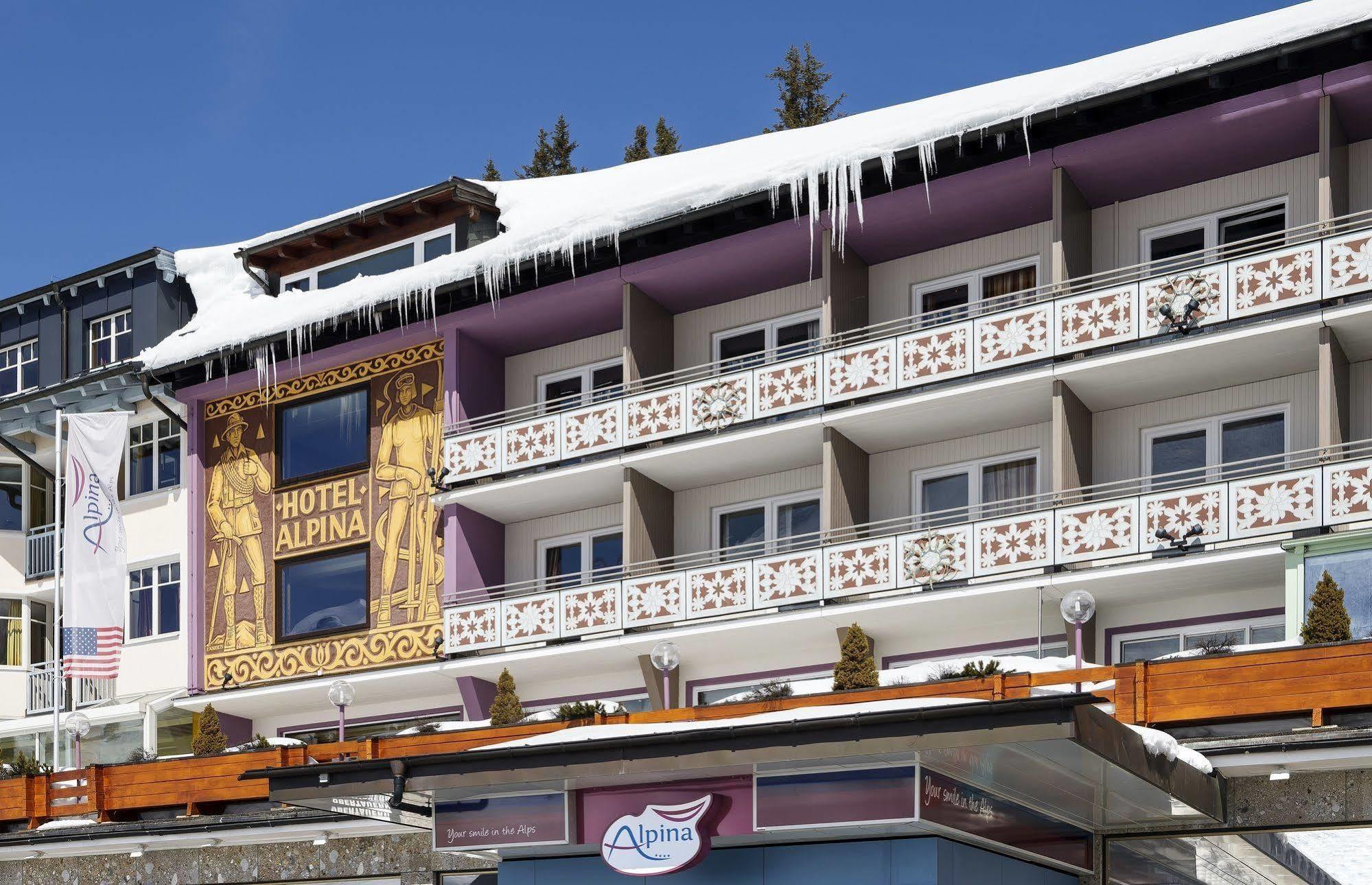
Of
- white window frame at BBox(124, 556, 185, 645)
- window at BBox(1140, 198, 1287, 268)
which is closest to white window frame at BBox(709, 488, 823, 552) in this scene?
window at BBox(1140, 198, 1287, 268)

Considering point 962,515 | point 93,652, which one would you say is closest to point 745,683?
point 962,515

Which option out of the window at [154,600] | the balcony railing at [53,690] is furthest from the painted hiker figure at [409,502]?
the balcony railing at [53,690]

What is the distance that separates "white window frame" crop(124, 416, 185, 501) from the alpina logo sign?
2246 centimetres

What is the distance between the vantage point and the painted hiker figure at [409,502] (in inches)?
1319

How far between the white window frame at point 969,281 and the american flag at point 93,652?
15183 mm

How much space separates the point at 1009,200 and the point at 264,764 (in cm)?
1357

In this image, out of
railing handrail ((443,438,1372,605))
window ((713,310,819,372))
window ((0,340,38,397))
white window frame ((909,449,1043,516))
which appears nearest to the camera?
railing handrail ((443,438,1372,605))

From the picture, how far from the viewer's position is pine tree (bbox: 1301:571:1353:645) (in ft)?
67.8

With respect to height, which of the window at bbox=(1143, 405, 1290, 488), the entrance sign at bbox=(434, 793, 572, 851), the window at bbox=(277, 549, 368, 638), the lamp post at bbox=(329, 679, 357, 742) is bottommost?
the entrance sign at bbox=(434, 793, 572, 851)

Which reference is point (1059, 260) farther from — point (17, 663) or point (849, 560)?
point (17, 663)

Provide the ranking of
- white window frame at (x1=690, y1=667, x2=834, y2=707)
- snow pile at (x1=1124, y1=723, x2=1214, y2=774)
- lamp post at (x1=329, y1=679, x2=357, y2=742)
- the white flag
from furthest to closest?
the white flag → white window frame at (x1=690, y1=667, x2=834, y2=707) → lamp post at (x1=329, y1=679, x2=357, y2=742) → snow pile at (x1=1124, y1=723, x2=1214, y2=774)

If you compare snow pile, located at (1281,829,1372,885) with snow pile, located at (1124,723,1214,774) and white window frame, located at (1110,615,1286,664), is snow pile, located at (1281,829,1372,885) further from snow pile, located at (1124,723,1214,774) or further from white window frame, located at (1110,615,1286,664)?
white window frame, located at (1110,615,1286,664)

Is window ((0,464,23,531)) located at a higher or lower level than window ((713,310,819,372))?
lower

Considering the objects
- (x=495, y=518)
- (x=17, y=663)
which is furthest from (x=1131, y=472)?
(x=17, y=663)
